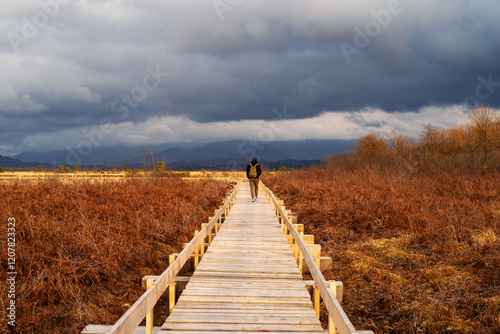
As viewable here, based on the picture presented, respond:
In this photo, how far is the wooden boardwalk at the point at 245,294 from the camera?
4285 millimetres

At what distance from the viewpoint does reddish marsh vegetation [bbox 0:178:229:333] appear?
16.9ft

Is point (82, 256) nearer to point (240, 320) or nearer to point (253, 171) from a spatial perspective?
point (240, 320)

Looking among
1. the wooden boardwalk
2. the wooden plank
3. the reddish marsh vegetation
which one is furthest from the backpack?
the wooden plank

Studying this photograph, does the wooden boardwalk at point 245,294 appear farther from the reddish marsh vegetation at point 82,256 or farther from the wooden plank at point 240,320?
the reddish marsh vegetation at point 82,256

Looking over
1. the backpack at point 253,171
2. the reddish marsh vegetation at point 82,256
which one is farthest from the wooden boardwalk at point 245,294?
the backpack at point 253,171

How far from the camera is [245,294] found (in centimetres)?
532

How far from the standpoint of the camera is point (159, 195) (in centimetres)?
1524

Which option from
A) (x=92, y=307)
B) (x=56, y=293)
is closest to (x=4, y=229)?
(x=56, y=293)

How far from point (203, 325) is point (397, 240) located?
723 centimetres

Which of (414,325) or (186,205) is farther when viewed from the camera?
(186,205)

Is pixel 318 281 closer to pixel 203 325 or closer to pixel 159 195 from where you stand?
pixel 203 325

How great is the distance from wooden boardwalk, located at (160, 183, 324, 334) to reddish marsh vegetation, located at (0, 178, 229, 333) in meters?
1.44

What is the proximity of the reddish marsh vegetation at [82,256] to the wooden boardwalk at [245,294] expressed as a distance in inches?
56.8

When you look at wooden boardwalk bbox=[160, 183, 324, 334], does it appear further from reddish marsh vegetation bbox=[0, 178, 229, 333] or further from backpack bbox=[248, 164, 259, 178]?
backpack bbox=[248, 164, 259, 178]
